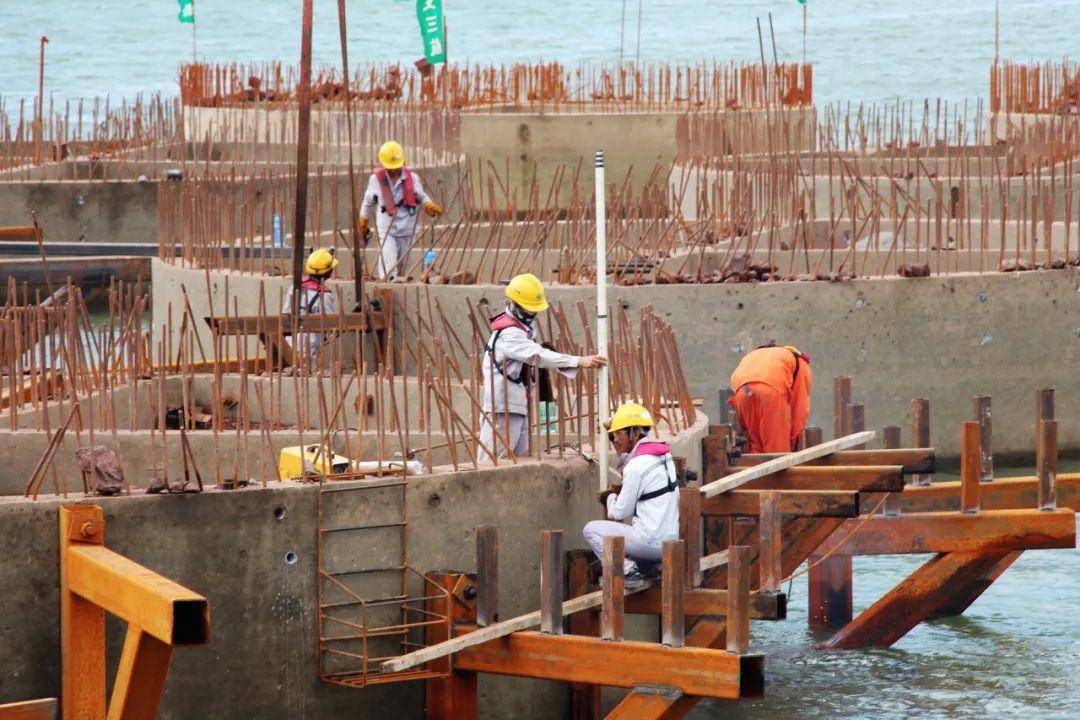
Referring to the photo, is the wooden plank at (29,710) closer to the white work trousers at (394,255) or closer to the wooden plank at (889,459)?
the wooden plank at (889,459)

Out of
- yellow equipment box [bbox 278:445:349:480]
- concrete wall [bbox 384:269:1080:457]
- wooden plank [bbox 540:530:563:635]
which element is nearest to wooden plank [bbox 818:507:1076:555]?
wooden plank [bbox 540:530:563:635]

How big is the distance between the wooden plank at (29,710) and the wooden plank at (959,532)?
5436 mm

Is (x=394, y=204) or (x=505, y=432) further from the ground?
(x=394, y=204)

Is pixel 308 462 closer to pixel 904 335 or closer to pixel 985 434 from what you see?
pixel 985 434

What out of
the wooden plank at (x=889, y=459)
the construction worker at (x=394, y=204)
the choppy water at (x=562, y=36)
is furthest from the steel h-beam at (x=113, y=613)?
the choppy water at (x=562, y=36)

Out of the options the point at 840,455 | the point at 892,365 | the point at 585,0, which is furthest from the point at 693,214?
the point at 585,0

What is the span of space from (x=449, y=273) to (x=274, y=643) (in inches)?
324

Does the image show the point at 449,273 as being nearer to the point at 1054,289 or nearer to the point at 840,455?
the point at 1054,289

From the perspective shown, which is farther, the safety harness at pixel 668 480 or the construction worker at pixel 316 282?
the construction worker at pixel 316 282

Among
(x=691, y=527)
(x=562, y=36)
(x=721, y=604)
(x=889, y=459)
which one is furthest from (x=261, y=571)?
(x=562, y=36)

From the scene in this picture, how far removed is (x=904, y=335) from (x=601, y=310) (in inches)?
289

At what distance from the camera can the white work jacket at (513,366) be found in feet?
36.0

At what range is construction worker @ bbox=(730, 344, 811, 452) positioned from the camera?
1283 cm

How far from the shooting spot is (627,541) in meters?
10.1
